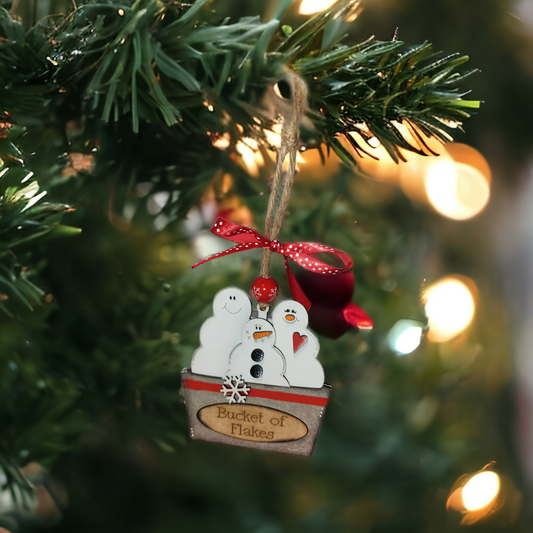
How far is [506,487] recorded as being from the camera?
329 millimetres

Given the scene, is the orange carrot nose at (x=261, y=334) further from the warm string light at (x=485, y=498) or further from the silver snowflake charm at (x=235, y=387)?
the warm string light at (x=485, y=498)

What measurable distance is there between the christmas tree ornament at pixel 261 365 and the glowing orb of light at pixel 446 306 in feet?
0.23

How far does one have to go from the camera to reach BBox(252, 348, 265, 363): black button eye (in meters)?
0.27

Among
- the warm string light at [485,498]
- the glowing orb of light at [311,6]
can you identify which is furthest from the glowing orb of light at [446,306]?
the glowing orb of light at [311,6]

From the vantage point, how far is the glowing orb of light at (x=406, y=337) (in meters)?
0.32

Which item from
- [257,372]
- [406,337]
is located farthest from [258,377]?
[406,337]

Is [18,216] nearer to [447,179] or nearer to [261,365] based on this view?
[261,365]

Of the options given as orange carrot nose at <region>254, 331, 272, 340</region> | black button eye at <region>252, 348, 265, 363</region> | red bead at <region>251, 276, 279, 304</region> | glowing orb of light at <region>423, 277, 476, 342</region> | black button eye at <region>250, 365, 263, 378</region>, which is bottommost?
black button eye at <region>250, 365, 263, 378</region>

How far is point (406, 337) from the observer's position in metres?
0.33

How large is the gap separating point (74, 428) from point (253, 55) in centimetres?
29

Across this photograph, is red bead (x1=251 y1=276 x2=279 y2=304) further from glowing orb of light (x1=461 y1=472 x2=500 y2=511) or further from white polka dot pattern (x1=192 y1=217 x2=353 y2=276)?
glowing orb of light (x1=461 y1=472 x2=500 y2=511)

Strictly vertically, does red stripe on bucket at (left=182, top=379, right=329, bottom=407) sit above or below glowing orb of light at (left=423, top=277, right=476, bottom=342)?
below

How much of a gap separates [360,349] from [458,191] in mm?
141

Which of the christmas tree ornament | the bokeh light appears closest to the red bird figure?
the christmas tree ornament
